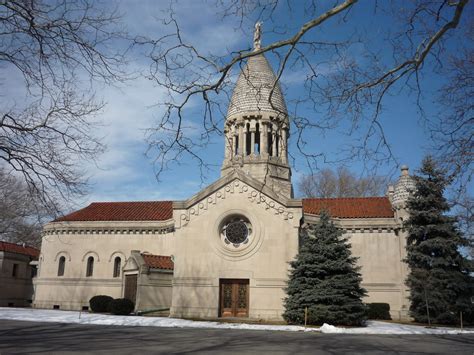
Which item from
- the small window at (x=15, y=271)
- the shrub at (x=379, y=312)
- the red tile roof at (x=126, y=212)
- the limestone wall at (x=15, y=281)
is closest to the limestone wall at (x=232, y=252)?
the shrub at (x=379, y=312)

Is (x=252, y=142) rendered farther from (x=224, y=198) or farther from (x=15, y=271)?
(x=15, y=271)

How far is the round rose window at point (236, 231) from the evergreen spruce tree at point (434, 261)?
10.2m

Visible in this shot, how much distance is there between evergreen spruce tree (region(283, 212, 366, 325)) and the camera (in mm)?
22766

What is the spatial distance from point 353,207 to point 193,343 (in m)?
23.1

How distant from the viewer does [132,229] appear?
34875 mm

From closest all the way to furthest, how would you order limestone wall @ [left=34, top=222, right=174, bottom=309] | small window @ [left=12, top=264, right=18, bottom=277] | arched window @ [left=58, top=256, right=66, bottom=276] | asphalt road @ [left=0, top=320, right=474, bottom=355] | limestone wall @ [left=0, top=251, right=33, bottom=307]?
asphalt road @ [left=0, top=320, right=474, bottom=355]
limestone wall @ [left=34, top=222, right=174, bottom=309]
arched window @ [left=58, top=256, right=66, bottom=276]
limestone wall @ [left=0, top=251, right=33, bottom=307]
small window @ [left=12, top=264, right=18, bottom=277]

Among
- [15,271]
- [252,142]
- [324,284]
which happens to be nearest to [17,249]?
[15,271]

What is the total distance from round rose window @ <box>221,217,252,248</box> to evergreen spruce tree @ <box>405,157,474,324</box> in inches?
401

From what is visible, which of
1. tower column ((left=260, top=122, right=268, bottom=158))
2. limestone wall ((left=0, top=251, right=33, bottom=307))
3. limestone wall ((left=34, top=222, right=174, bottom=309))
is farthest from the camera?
limestone wall ((left=0, top=251, right=33, bottom=307))

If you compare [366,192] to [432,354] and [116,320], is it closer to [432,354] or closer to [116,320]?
[116,320]

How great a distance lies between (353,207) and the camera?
34375 millimetres

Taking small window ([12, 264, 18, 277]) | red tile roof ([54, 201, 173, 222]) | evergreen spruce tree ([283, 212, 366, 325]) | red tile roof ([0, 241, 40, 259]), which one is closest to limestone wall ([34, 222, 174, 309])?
red tile roof ([54, 201, 173, 222])

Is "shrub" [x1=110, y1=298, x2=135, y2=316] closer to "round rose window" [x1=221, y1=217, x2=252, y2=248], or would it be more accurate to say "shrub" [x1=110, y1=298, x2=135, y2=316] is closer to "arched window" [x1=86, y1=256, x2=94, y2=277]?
"round rose window" [x1=221, y1=217, x2=252, y2=248]

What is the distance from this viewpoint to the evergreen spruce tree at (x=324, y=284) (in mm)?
22766
